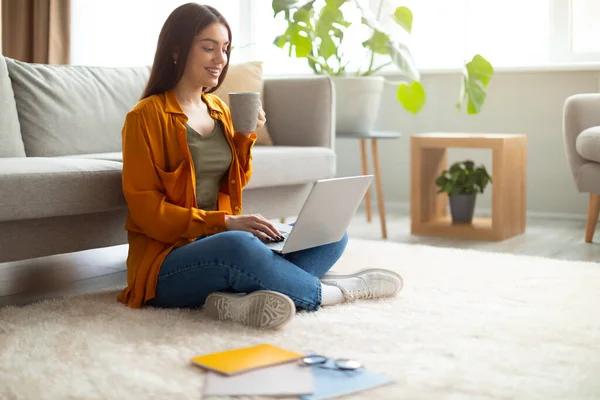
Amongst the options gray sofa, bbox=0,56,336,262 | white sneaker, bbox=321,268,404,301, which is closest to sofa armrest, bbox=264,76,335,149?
gray sofa, bbox=0,56,336,262

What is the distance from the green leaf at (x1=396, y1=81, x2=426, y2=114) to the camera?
13.3ft

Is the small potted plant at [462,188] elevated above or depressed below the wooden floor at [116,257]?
above

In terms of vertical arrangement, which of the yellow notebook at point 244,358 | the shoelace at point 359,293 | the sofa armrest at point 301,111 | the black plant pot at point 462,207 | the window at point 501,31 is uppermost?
the window at point 501,31

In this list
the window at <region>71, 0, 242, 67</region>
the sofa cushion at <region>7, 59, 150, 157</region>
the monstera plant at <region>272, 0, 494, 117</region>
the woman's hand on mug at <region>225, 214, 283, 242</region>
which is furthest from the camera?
the window at <region>71, 0, 242, 67</region>

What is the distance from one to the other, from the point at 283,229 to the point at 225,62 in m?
0.47

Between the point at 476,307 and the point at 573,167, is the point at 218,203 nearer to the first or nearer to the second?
the point at 476,307

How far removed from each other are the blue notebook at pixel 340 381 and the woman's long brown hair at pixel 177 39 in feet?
3.07

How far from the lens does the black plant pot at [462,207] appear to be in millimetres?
3805

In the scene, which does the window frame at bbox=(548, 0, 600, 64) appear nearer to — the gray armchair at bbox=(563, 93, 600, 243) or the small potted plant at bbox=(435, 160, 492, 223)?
the gray armchair at bbox=(563, 93, 600, 243)

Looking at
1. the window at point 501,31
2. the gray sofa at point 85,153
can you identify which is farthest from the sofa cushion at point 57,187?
the window at point 501,31

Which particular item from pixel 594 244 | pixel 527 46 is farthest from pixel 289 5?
pixel 594 244

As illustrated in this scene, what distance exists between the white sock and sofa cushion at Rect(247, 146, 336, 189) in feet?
2.72

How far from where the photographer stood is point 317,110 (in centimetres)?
349

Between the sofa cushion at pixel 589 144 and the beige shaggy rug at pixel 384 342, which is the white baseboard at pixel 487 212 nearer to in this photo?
the sofa cushion at pixel 589 144
